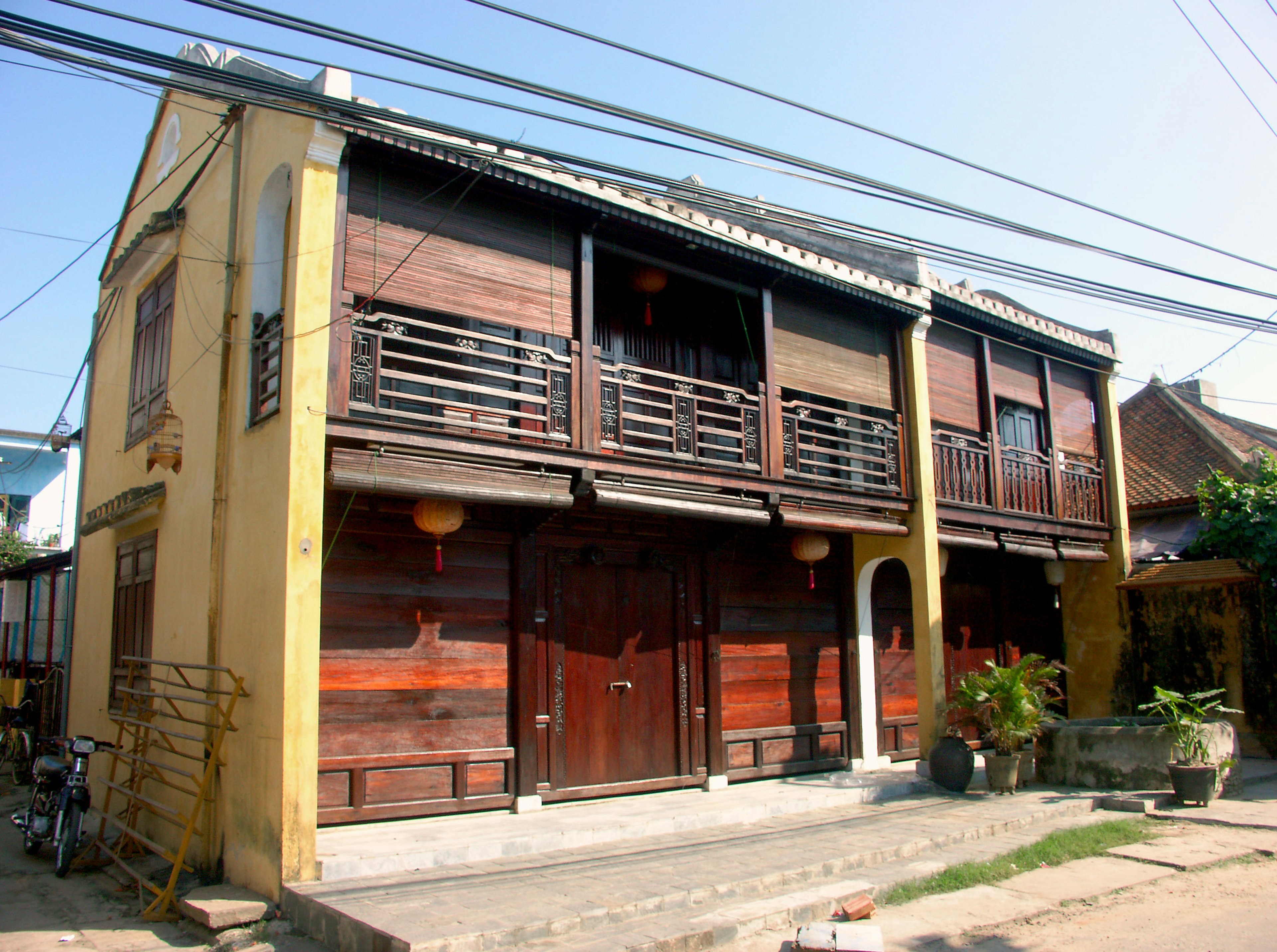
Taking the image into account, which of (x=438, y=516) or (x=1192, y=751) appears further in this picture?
(x=1192, y=751)

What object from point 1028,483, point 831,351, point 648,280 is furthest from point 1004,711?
point 648,280

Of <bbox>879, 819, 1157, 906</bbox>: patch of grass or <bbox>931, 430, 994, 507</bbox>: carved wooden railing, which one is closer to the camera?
<bbox>879, 819, 1157, 906</bbox>: patch of grass

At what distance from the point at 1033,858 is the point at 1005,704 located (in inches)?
121

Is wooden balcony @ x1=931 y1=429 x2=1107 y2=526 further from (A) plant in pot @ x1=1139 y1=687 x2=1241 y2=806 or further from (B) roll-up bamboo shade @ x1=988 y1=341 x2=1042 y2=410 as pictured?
(A) plant in pot @ x1=1139 y1=687 x2=1241 y2=806

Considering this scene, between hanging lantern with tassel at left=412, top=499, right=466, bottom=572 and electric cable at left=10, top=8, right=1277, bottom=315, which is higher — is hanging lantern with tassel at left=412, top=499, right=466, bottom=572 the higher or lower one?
the lower one

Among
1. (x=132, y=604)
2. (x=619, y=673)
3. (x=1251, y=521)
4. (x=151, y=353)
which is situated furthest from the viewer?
(x=1251, y=521)

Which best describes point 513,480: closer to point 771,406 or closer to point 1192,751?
point 771,406

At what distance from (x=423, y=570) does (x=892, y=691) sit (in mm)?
7292

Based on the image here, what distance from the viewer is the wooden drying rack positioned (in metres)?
7.42

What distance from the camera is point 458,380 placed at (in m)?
9.43

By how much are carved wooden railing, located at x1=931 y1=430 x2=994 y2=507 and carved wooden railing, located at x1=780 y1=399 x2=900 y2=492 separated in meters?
0.70

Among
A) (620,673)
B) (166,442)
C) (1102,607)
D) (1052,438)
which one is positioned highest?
(1052,438)

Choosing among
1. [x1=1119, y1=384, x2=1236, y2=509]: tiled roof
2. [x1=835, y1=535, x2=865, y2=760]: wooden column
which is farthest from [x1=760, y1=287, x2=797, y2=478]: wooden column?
[x1=1119, y1=384, x2=1236, y2=509]: tiled roof

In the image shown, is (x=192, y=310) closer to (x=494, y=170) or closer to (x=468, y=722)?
(x=494, y=170)
